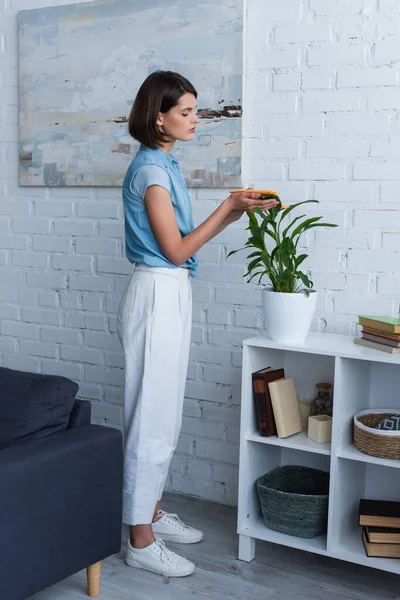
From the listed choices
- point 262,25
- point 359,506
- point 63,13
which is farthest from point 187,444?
point 63,13

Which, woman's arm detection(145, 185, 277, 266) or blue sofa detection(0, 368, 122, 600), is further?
woman's arm detection(145, 185, 277, 266)

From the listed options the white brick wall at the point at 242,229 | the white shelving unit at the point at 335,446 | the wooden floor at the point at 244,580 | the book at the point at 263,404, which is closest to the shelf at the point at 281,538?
the white shelving unit at the point at 335,446

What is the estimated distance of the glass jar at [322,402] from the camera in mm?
2865

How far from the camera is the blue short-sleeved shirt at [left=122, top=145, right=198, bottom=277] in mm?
2545

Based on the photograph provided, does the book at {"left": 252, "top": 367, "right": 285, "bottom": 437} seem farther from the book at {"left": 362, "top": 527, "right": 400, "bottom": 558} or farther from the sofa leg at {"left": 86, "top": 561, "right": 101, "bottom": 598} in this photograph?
the sofa leg at {"left": 86, "top": 561, "right": 101, "bottom": 598}

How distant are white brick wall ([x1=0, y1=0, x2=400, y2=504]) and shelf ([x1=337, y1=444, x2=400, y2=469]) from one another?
517mm

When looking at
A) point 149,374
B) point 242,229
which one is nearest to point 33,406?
point 149,374

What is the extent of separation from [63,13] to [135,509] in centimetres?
208

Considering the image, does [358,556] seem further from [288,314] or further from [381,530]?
[288,314]

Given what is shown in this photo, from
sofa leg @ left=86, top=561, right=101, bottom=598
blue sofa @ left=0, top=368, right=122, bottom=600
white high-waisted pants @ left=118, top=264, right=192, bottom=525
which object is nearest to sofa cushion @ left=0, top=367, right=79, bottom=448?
blue sofa @ left=0, top=368, right=122, bottom=600

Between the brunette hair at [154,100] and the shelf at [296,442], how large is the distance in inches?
41.3

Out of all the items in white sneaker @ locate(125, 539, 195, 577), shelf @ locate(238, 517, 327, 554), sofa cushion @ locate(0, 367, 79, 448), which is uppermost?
sofa cushion @ locate(0, 367, 79, 448)

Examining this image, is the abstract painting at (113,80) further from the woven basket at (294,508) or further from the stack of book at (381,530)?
the stack of book at (381,530)

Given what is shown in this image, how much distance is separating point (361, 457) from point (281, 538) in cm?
42
